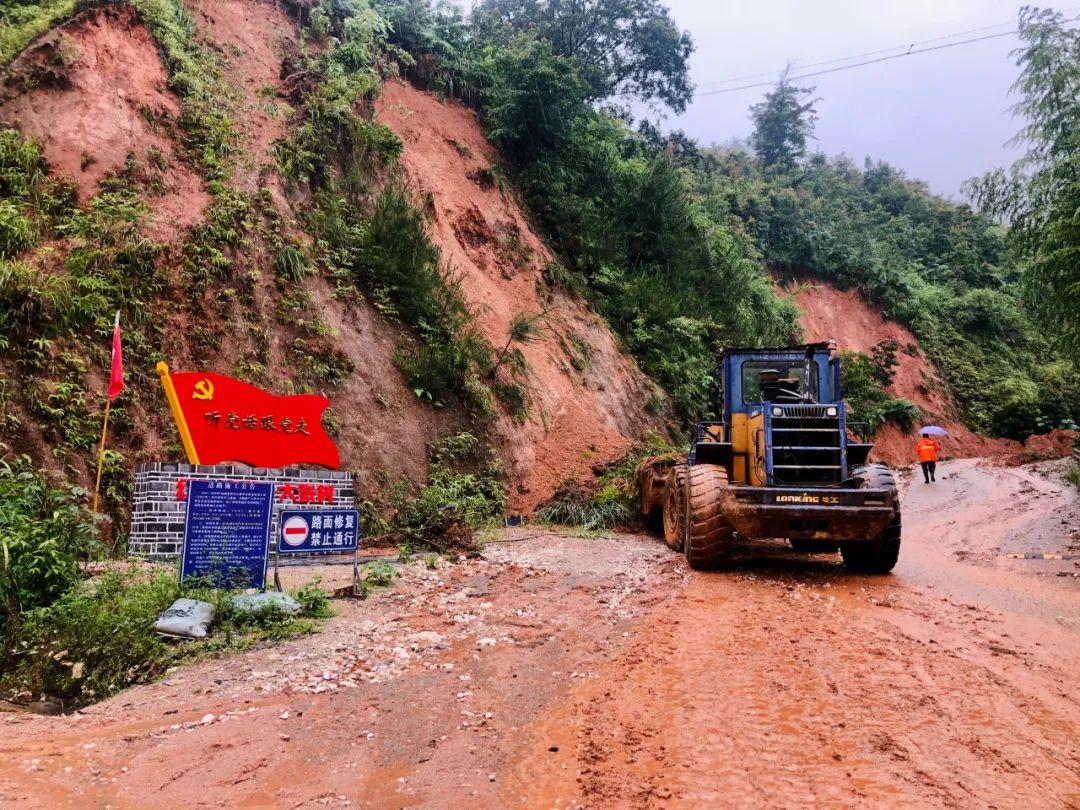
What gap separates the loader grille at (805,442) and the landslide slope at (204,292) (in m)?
5.73

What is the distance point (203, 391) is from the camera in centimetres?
703

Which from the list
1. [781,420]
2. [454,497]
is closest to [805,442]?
[781,420]

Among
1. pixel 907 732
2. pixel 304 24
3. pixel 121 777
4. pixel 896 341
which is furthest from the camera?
pixel 896 341

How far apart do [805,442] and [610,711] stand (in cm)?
510

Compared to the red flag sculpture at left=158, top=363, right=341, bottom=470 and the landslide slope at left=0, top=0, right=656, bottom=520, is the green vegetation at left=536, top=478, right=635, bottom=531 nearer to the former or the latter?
the landslide slope at left=0, top=0, right=656, bottom=520

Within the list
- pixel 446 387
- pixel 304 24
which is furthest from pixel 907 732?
pixel 304 24

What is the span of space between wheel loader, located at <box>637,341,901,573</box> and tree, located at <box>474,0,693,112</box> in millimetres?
17982

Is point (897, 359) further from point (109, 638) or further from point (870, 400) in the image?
point (109, 638)

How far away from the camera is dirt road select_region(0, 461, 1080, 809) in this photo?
→ 3125 millimetres

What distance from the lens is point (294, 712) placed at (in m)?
4.04

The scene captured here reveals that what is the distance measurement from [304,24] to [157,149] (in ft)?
22.8

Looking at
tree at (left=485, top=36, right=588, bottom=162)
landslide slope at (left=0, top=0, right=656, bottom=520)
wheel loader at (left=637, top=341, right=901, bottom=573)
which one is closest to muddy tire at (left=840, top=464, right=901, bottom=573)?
wheel loader at (left=637, top=341, right=901, bottom=573)

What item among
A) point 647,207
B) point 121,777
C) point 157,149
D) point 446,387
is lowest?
point 121,777

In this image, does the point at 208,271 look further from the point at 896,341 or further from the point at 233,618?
the point at 896,341
